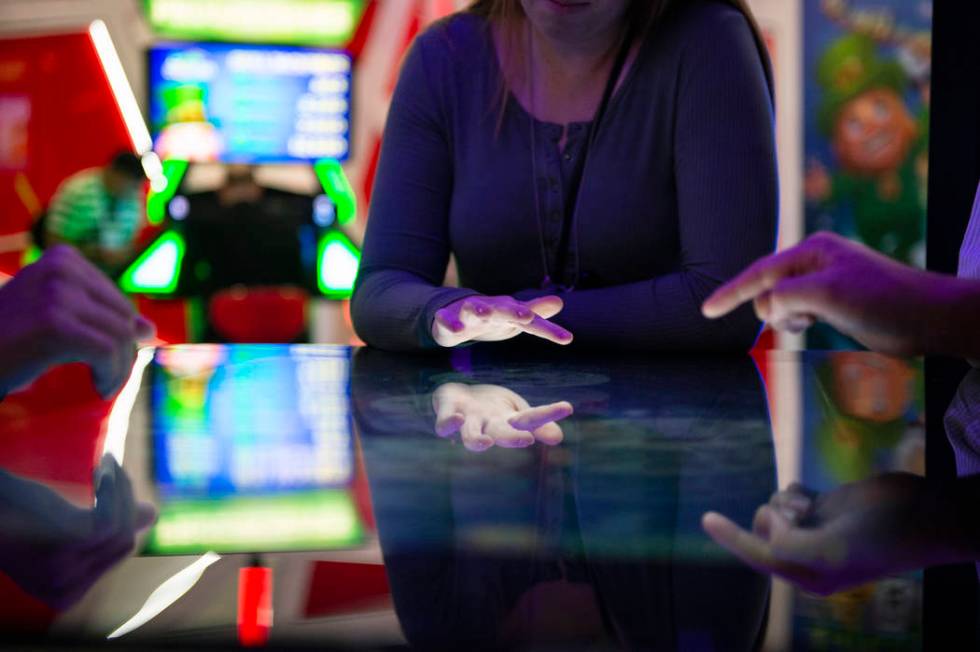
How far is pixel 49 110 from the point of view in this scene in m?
3.33

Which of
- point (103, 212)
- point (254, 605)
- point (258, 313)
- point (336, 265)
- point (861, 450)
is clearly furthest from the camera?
point (103, 212)

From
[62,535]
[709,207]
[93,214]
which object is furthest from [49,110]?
[62,535]

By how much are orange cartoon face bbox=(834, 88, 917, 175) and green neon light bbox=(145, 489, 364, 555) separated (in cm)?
337

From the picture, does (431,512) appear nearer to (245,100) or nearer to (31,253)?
(245,100)

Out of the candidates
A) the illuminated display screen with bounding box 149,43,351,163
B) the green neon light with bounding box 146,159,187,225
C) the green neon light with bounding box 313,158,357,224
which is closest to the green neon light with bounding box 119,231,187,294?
the green neon light with bounding box 146,159,187,225

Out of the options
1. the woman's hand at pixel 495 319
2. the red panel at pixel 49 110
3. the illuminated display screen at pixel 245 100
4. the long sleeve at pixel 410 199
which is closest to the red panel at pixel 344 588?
the woman's hand at pixel 495 319

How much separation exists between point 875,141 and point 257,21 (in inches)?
88.7

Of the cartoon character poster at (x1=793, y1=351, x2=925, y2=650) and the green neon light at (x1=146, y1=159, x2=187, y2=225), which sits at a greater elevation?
the green neon light at (x1=146, y1=159, x2=187, y2=225)

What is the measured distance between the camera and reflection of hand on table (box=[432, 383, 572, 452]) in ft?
1.59

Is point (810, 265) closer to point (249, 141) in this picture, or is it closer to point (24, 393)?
point (24, 393)

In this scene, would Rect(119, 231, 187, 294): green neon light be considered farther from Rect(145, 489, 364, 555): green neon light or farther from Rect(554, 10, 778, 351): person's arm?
Rect(145, 489, 364, 555): green neon light

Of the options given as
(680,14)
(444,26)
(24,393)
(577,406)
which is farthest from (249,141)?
(577,406)

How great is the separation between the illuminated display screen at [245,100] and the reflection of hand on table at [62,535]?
295 cm

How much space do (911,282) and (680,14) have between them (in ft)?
2.07
